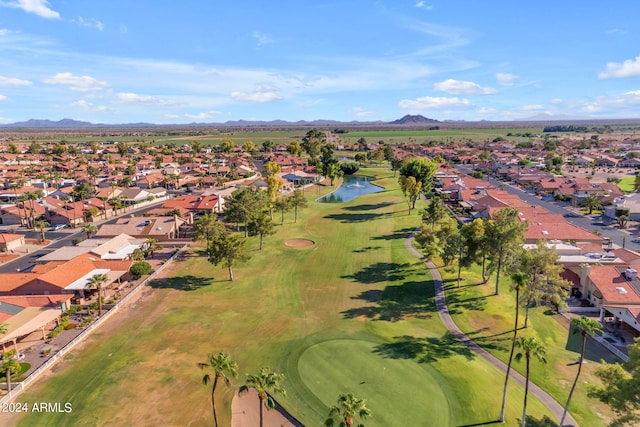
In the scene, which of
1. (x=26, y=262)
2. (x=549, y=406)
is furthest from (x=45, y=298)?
(x=549, y=406)

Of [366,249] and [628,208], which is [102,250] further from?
[628,208]

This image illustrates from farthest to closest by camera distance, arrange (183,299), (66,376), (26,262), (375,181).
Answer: (375,181), (26,262), (183,299), (66,376)

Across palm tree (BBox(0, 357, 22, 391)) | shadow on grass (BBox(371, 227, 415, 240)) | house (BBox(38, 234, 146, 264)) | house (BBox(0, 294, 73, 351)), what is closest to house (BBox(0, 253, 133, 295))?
house (BBox(0, 294, 73, 351))

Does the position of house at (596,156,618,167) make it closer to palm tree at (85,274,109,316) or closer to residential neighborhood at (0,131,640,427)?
residential neighborhood at (0,131,640,427)

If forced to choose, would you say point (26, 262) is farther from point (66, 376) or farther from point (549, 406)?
point (549, 406)

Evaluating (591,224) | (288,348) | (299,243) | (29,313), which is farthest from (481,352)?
(591,224)

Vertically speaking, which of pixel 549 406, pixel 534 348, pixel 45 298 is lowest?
pixel 549 406

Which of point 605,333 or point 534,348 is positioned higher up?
point 534,348
